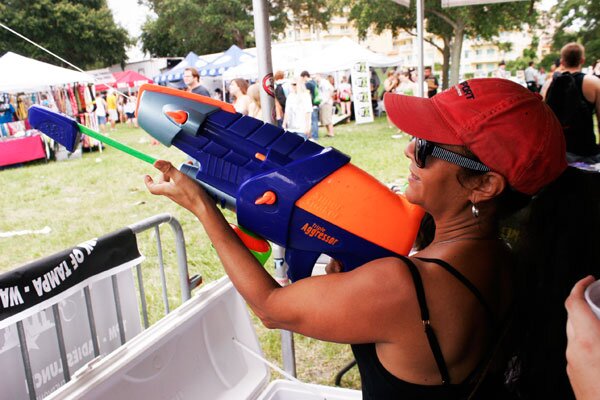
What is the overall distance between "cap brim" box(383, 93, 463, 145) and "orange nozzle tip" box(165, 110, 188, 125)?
0.47 m

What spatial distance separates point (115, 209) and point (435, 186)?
675 centimetres

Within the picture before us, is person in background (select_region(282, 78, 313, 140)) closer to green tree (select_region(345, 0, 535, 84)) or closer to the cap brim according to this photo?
the cap brim

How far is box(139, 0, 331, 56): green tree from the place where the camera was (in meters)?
42.2

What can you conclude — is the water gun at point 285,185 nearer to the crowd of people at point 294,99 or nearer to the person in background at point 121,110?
the crowd of people at point 294,99

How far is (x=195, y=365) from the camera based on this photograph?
206 centimetres

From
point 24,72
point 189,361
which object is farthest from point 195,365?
point 24,72

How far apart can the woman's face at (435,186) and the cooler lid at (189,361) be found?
1.13 meters

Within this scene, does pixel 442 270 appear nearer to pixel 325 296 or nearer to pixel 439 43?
pixel 325 296

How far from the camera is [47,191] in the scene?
8.53 m

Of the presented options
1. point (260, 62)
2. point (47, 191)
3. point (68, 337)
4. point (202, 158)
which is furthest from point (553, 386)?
point (47, 191)

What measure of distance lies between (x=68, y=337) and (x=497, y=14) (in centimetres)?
2478

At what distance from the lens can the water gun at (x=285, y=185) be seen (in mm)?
1044

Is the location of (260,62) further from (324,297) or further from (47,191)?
(47,191)

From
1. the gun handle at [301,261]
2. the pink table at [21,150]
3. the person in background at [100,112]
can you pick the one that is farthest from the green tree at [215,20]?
the gun handle at [301,261]
